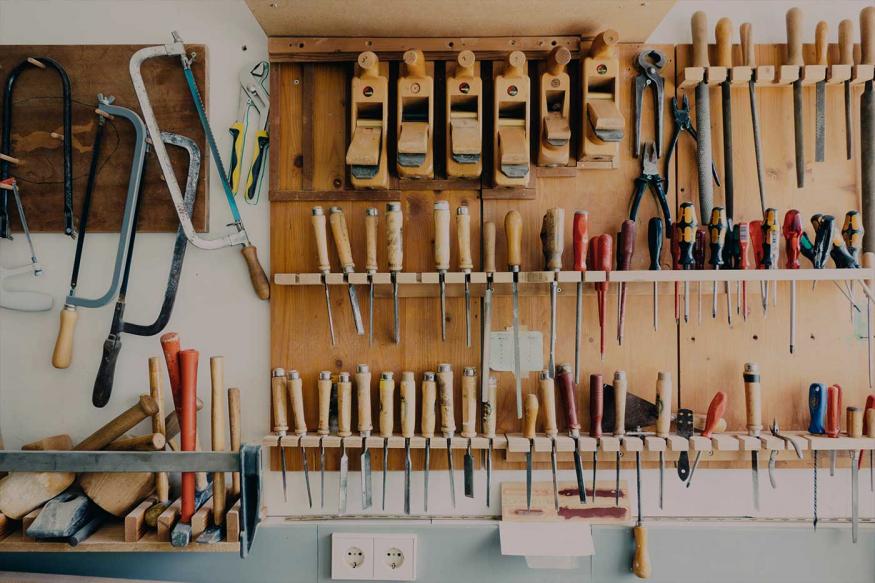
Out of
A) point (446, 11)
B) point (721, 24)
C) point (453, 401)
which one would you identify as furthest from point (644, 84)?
point (453, 401)

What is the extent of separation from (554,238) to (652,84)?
1.85ft

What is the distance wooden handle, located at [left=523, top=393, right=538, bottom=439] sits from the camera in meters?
1.51

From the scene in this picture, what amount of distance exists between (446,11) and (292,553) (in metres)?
1.51

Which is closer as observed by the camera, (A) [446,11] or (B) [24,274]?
(A) [446,11]

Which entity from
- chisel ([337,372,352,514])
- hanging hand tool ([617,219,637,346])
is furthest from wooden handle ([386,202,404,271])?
hanging hand tool ([617,219,637,346])

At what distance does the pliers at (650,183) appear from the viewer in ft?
5.22

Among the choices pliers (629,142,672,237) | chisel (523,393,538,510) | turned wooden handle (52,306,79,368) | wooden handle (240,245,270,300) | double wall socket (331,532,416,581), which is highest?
pliers (629,142,672,237)

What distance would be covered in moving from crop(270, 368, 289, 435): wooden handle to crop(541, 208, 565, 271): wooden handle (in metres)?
0.78

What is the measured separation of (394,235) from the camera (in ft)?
4.88

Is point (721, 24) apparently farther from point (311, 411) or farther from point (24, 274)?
point (24, 274)

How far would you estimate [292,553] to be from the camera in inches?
62.6

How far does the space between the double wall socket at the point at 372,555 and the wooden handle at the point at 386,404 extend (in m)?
0.32

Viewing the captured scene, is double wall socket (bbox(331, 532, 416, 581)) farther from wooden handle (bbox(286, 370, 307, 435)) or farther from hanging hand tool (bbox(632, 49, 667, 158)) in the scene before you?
hanging hand tool (bbox(632, 49, 667, 158))

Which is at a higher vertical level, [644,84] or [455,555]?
[644,84]
